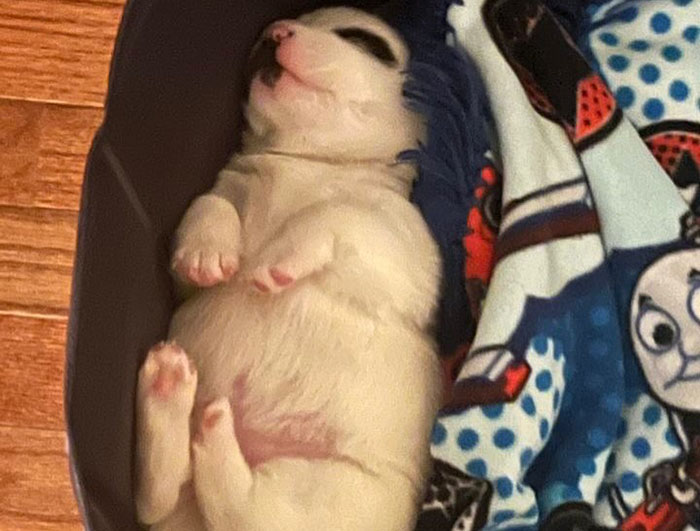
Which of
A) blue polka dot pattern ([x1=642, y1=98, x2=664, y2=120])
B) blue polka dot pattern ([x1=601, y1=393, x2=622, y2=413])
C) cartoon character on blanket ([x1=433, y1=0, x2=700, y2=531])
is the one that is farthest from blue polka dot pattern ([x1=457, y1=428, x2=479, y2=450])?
blue polka dot pattern ([x1=642, y1=98, x2=664, y2=120])

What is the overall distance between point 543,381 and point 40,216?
0.45 metres

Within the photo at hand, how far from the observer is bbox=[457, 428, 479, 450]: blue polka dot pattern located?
82 centimetres

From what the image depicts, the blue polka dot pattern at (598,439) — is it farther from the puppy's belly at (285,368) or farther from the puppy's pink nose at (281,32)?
the puppy's pink nose at (281,32)

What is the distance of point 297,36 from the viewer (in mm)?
946

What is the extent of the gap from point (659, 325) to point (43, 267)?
536 millimetres

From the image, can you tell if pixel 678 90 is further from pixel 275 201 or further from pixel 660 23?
pixel 275 201

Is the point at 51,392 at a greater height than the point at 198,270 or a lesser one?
greater

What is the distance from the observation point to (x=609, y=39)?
976mm

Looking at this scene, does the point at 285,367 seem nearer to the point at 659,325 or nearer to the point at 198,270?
the point at 198,270

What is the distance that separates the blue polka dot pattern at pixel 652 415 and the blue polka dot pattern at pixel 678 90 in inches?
11.1

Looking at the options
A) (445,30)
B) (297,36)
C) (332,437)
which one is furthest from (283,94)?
(332,437)

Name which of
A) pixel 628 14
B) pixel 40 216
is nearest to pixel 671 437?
pixel 628 14

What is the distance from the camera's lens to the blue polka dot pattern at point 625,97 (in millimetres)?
931

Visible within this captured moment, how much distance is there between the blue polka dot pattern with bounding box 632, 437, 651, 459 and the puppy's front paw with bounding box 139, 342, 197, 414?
14.7 inches
